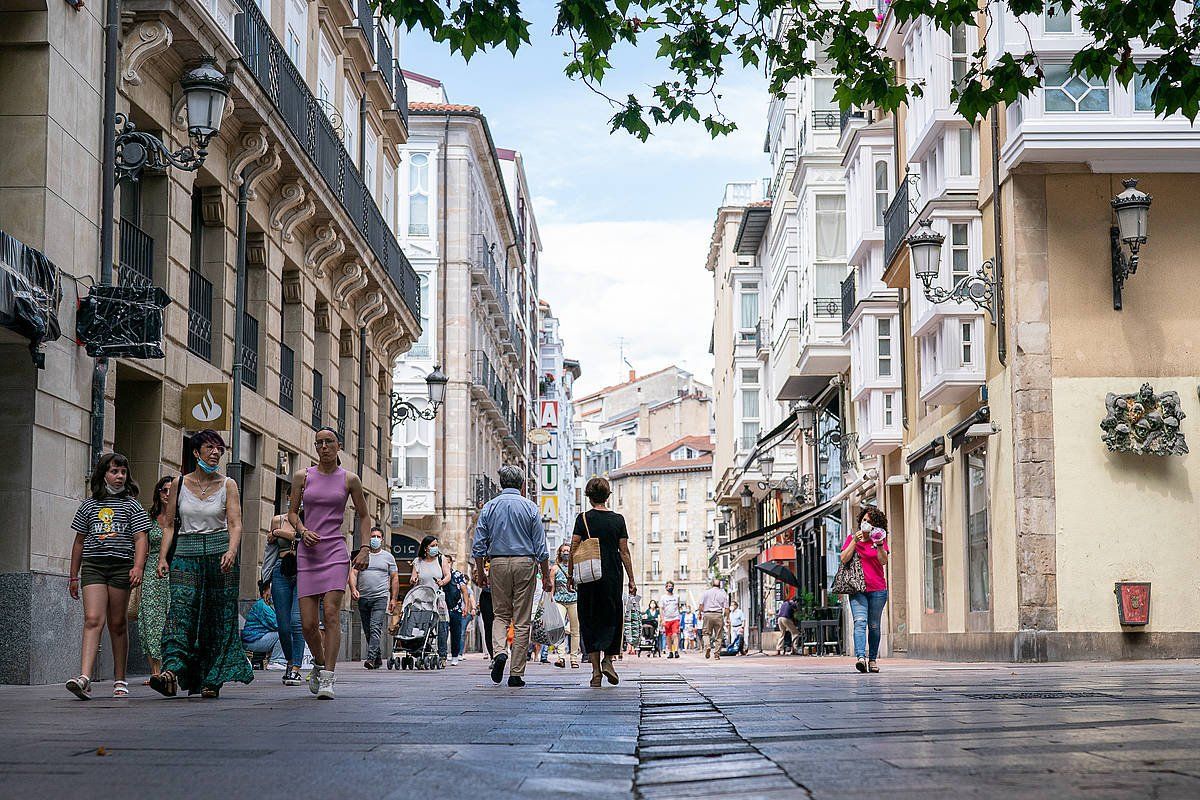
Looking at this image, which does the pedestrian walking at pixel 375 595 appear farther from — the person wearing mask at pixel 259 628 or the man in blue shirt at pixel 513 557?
the man in blue shirt at pixel 513 557

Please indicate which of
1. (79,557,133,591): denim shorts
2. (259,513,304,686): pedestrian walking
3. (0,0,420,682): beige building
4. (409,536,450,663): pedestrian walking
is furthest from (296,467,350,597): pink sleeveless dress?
(409,536,450,663): pedestrian walking

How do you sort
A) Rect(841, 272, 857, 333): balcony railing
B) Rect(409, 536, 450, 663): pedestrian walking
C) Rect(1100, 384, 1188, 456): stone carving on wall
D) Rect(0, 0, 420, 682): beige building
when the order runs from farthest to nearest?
Rect(841, 272, 857, 333): balcony railing
Rect(1100, 384, 1188, 456): stone carving on wall
Rect(409, 536, 450, 663): pedestrian walking
Rect(0, 0, 420, 682): beige building

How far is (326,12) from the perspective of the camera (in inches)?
1124

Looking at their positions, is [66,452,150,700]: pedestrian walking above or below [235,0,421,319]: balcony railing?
below

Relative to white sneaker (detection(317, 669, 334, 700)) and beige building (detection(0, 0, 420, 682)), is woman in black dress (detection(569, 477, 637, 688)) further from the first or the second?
beige building (detection(0, 0, 420, 682))

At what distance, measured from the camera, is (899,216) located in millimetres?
29219

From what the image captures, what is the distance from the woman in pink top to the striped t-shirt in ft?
26.0

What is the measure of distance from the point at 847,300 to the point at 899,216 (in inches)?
298

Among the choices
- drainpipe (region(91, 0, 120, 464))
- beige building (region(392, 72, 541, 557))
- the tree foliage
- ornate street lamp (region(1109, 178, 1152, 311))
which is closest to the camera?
the tree foliage

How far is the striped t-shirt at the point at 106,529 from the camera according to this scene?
1188 cm

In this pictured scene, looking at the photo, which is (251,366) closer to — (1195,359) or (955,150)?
(955,150)

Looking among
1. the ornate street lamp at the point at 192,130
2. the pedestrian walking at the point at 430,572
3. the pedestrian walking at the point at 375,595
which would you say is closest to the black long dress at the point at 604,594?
the ornate street lamp at the point at 192,130

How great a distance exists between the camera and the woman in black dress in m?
14.2

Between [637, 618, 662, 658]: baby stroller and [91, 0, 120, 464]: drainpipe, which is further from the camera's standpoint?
[637, 618, 662, 658]: baby stroller
